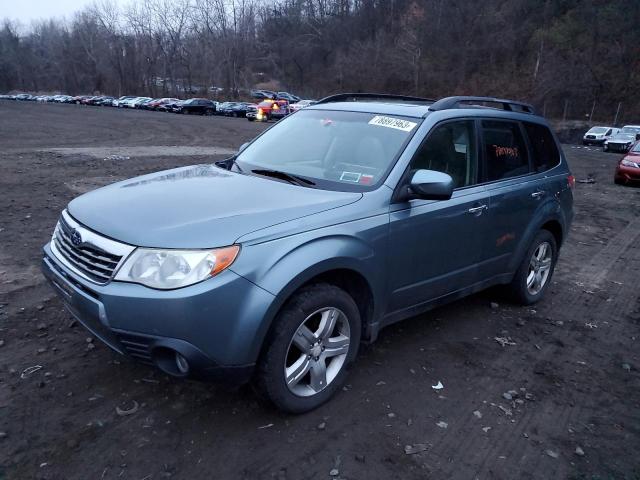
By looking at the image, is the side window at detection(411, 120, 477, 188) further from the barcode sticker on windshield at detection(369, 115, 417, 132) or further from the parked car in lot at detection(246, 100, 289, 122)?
the parked car in lot at detection(246, 100, 289, 122)

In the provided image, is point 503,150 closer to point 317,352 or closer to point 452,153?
point 452,153

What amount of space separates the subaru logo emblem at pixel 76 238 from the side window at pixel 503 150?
3.08 m

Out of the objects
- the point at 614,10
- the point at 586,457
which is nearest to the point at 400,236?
the point at 586,457

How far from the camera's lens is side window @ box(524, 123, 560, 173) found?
493 cm

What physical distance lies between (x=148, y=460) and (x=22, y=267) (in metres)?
3.40

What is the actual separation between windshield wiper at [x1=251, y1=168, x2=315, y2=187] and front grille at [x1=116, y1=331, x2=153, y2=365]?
145 centimetres

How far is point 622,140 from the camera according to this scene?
28094 millimetres

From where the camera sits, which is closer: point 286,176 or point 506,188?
point 286,176

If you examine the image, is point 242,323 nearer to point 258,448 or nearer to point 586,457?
point 258,448

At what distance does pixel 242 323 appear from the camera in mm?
2646

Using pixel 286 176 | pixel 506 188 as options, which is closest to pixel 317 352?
pixel 286 176

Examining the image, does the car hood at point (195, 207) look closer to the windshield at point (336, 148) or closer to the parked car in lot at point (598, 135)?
the windshield at point (336, 148)

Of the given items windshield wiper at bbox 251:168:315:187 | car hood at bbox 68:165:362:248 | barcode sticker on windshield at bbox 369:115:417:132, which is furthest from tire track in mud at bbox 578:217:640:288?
car hood at bbox 68:165:362:248

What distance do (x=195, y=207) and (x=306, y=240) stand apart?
0.69 m
